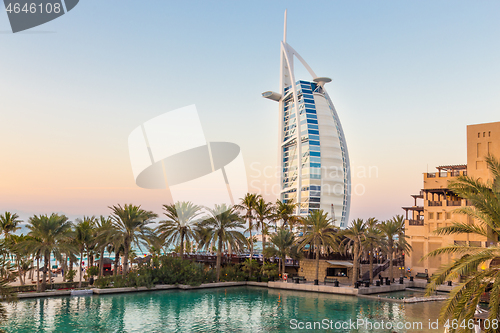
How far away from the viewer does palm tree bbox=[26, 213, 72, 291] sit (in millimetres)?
30391

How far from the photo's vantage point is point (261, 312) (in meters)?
26.0

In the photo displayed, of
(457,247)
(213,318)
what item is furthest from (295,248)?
(457,247)

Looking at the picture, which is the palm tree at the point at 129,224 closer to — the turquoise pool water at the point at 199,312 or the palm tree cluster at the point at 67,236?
the palm tree cluster at the point at 67,236

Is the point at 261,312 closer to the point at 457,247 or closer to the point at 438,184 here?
the point at 457,247

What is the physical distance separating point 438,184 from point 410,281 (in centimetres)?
1869

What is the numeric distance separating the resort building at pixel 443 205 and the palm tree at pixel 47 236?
1342 inches

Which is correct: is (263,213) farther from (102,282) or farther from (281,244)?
(102,282)

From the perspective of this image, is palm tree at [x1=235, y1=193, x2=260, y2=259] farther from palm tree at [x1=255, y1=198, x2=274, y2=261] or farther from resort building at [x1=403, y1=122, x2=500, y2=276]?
resort building at [x1=403, y1=122, x2=500, y2=276]

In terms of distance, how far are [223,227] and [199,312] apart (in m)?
14.0

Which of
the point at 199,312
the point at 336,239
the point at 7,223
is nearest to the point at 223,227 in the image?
the point at 336,239

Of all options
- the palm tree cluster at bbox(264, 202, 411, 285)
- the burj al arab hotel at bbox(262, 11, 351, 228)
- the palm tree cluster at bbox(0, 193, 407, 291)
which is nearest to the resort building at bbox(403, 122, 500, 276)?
the palm tree cluster at bbox(264, 202, 411, 285)

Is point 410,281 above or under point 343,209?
under

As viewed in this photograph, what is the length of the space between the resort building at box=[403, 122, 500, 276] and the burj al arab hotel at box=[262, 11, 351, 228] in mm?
45518

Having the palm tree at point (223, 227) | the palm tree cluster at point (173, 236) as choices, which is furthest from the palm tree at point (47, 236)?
the palm tree at point (223, 227)
